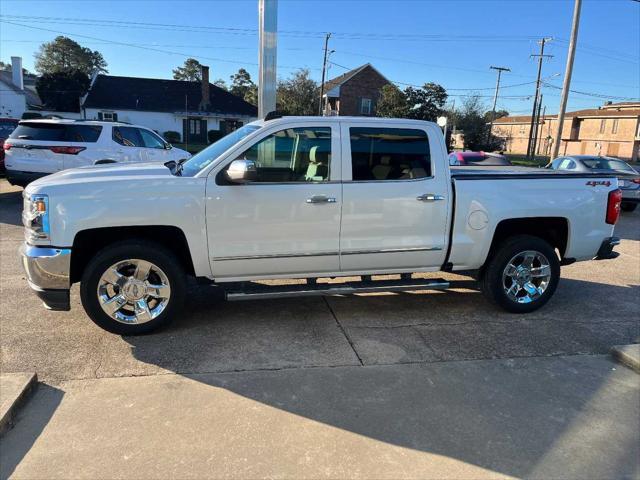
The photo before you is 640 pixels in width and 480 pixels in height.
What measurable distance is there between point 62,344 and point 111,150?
764cm

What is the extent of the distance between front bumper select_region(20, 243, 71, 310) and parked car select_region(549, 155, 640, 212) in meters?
12.9

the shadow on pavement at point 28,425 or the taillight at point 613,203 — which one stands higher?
the taillight at point 613,203

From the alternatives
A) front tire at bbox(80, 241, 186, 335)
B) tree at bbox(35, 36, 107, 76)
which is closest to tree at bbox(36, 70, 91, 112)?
tree at bbox(35, 36, 107, 76)

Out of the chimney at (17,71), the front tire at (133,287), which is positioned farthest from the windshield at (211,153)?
the chimney at (17,71)

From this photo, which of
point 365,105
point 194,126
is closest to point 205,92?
point 194,126

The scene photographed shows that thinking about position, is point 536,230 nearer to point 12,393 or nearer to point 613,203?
point 613,203

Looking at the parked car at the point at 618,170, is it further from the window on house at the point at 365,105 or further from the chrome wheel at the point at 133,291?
the window on house at the point at 365,105

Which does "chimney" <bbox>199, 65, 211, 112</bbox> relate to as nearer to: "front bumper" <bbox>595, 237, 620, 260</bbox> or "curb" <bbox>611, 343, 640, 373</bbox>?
"front bumper" <bbox>595, 237, 620, 260</bbox>

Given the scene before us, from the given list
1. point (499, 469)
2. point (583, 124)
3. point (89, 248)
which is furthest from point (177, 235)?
point (583, 124)

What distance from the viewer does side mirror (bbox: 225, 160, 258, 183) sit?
4191 millimetres

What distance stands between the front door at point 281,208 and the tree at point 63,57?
9864 cm

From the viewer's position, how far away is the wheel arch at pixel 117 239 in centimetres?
437

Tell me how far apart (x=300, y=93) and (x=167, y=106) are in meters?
15.4

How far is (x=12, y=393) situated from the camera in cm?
337
